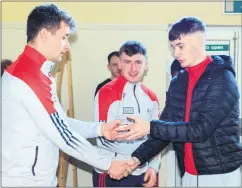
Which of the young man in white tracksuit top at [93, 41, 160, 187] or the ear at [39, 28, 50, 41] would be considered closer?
the ear at [39, 28, 50, 41]

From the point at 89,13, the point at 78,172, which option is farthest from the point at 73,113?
the point at 89,13

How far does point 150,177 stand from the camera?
303cm

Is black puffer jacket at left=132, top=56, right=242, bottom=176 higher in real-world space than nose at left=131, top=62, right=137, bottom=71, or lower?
lower

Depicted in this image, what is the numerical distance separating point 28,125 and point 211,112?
101cm

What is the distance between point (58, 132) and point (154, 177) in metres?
1.13

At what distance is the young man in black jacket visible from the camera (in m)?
2.18

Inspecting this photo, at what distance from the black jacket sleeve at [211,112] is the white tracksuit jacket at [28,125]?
682 mm

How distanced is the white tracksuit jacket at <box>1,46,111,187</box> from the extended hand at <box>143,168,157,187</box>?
103 centimetres

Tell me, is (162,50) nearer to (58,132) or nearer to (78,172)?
(78,172)

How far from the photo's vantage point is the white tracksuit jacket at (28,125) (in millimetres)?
2105

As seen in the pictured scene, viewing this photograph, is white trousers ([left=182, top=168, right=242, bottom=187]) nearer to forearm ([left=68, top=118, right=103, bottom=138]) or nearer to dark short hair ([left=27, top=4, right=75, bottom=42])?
forearm ([left=68, top=118, right=103, bottom=138])

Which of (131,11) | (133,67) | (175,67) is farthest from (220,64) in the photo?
(131,11)

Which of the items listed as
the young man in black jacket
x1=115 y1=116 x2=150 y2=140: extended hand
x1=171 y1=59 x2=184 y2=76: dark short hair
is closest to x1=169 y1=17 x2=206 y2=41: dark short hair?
the young man in black jacket

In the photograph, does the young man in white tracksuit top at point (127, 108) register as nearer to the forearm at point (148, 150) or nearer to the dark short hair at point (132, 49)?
the dark short hair at point (132, 49)
